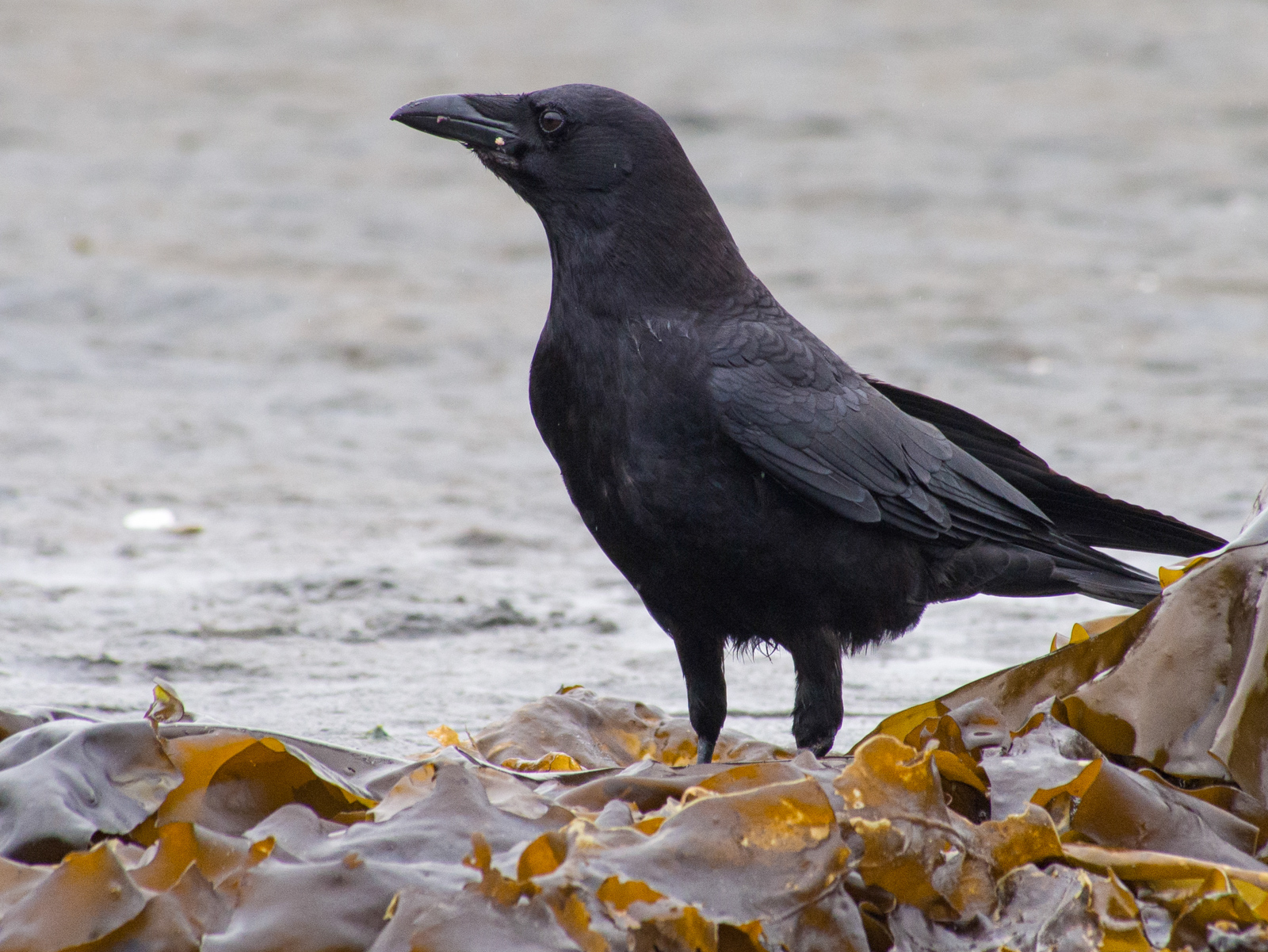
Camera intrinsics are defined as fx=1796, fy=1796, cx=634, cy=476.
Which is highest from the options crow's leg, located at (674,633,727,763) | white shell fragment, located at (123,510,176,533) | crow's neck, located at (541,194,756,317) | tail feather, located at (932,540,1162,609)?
crow's neck, located at (541,194,756,317)

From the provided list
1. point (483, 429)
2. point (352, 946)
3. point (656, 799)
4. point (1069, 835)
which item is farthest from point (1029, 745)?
point (483, 429)

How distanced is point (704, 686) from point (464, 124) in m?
1.34

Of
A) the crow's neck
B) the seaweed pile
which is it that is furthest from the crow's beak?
the seaweed pile

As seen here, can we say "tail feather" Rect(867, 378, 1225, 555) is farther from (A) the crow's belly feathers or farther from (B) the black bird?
(A) the crow's belly feathers

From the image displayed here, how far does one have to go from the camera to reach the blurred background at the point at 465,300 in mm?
4910

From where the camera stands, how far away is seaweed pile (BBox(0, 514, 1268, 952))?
241cm

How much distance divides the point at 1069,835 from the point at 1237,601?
66 cm

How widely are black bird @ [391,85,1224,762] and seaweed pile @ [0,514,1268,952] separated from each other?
643 millimetres

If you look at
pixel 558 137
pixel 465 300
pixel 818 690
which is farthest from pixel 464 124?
pixel 465 300

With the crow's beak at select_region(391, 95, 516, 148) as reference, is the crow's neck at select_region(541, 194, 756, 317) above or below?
below

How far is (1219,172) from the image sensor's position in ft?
39.7

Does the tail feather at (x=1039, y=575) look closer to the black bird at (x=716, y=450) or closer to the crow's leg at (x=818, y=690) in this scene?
the black bird at (x=716, y=450)

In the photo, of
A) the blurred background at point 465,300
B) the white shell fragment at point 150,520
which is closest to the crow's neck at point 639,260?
the blurred background at point 465,300

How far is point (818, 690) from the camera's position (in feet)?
12.5
